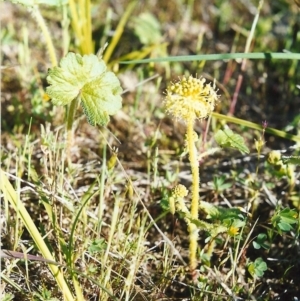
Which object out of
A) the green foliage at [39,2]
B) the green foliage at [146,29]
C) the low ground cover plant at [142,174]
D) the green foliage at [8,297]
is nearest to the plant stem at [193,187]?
the low ground cover plant at [142,174]

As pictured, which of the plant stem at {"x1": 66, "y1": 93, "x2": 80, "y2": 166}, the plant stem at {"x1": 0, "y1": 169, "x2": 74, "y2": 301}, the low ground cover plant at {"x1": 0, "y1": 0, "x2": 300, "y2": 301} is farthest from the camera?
the plant stem at {"x1": 66, "y1": 93, "x2": 80, "y2": 166}

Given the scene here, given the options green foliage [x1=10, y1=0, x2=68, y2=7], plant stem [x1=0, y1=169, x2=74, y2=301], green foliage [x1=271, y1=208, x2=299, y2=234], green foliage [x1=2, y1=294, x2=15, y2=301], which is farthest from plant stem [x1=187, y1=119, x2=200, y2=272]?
green foliage [x1=10, y1=0, x2=68, y2=7]

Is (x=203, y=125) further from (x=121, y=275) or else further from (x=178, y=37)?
(x=121, y=275)

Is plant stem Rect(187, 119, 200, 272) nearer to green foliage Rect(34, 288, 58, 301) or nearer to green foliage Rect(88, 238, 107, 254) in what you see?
green foliage Rect(88, 238, 107, 254)

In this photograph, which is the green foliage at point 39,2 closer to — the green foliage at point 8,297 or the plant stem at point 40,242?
the plant stem at point 40,242

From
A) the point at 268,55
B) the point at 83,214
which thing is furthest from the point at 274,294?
the point at 268,55

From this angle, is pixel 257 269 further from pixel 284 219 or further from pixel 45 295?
pixel 45 295
